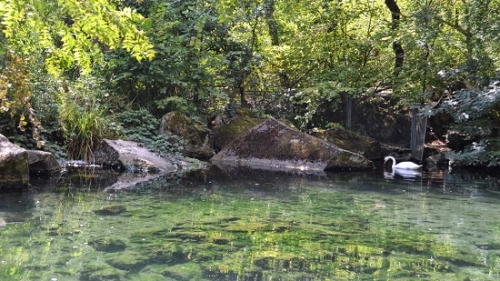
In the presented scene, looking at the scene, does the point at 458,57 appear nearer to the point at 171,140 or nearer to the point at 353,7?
the point at 353,7

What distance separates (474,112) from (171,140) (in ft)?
20.2

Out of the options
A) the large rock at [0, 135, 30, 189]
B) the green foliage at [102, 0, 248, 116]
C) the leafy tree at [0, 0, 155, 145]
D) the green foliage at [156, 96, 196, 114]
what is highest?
the green foliage at [102, 0, 248, 116]

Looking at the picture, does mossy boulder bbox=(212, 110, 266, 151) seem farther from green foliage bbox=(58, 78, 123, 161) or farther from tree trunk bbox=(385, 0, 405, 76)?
tree trunk bbox=(385, 0, 405, 76)

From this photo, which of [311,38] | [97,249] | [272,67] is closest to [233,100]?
[272,67]

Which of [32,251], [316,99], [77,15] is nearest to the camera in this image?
[77,15]

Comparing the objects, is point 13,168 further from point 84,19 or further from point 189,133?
point 189,133

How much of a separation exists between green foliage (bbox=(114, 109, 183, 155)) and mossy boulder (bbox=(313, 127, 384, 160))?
4.13 m

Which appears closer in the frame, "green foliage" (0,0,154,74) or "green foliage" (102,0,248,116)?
"green foliage" (0,0,154,74)

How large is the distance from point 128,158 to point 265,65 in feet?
23.1

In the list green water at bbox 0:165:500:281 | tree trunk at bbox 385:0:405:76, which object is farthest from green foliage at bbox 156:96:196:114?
tree trunk at bbox 385:0:405:76

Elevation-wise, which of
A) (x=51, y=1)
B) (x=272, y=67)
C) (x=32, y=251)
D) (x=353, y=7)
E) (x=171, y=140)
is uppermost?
(x=353, y=7)

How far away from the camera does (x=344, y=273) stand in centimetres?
312

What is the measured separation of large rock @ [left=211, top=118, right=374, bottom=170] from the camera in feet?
33.7

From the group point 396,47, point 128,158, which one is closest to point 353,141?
point 396,47
